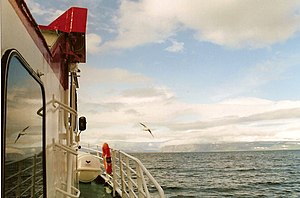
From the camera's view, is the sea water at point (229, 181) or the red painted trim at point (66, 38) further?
the sea water at point (229, 181)

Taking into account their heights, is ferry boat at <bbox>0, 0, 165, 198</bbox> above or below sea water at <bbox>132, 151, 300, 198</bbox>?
above

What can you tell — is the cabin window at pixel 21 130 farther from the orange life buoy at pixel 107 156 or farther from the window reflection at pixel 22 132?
the orange life buoy at pixel 107 156

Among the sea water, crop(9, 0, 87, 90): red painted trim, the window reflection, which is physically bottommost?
the sea water

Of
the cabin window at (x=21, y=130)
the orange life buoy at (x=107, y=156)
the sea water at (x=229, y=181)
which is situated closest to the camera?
the cabin window at (x=21, y=130)

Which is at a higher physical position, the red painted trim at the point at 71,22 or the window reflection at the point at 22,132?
the red painted trim at the point at 71,22

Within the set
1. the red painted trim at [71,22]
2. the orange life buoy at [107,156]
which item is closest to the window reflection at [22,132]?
the red painted trim at [71,22]

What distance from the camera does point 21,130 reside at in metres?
1.66

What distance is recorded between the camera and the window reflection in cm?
143

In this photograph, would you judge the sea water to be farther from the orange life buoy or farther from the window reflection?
the window reflection

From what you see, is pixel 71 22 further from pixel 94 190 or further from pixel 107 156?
pixel 94 190

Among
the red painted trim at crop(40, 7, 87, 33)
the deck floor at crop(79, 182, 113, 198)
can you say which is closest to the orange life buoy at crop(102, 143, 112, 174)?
the deck floor at crop(79, 182, 113, 198)

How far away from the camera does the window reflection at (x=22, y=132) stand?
1426 mm

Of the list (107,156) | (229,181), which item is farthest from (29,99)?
(229,181)

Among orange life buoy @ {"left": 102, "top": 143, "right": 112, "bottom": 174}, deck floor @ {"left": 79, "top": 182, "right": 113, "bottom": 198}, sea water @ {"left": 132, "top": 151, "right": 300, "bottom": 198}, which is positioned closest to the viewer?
deck floor @ {"left": 79, "top": 182, "right": 113, "bottom": 198}
